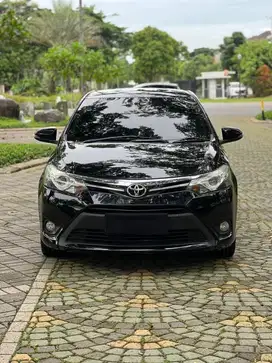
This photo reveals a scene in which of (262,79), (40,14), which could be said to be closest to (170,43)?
(262,79)

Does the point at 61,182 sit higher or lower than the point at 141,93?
lower

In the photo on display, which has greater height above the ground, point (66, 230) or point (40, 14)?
point (40, 14)

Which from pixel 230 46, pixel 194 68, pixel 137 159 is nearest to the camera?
pixel 137 159

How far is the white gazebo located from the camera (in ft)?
260

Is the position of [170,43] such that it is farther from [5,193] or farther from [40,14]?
[5,193]

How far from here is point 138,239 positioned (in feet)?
16.4

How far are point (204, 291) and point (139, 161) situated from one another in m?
1.26

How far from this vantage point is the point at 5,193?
9250 mm

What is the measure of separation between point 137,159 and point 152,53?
65843 mm

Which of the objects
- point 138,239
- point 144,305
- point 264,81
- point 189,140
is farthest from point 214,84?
point 144,305

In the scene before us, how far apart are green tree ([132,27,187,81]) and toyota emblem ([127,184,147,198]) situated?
216 feet

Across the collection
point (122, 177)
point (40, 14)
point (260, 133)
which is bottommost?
point (260, 133)

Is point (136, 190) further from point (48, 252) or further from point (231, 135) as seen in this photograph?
point (231, 135)

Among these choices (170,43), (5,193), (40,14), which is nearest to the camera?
(5,193)
